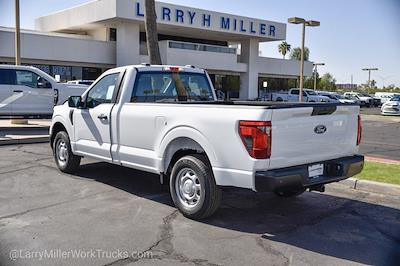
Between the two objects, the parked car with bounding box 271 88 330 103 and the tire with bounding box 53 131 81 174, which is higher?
the parked car with bounding box 271 88 330 103

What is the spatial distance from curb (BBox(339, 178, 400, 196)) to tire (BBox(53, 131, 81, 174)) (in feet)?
15.4

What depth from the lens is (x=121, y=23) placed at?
33.9 meters

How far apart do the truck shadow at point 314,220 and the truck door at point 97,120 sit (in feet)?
2.27

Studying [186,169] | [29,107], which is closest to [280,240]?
[186,169]

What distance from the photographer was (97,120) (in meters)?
7.07

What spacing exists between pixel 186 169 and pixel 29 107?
10.7 metres

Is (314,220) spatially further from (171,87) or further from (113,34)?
(113,34)

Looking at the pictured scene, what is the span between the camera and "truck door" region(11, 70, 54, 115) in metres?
14.6

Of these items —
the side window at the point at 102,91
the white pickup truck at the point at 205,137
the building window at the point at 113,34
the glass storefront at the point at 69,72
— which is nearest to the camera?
the white pickup truck at the point at 205,137

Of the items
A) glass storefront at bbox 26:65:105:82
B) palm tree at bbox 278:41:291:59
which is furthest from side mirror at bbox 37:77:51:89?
palm tree at bbox 278:41:291:59

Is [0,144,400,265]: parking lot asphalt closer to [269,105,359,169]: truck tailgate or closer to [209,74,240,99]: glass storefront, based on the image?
[269,105,359,169]: truck tailgate

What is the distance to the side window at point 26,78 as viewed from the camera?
577 inches

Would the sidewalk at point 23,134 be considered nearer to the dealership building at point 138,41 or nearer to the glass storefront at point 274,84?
the dealership building at point 138,41

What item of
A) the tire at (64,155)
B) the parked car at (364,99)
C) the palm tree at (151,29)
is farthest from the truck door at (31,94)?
the parked car at (364,99)
